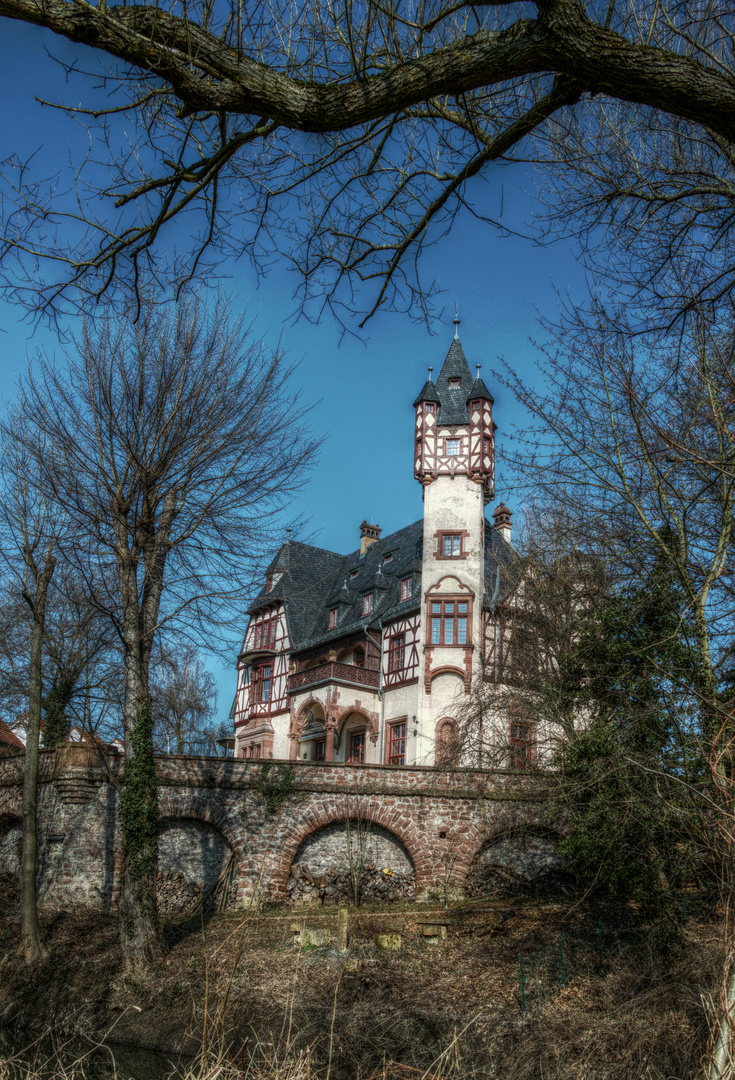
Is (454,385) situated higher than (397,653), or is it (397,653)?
(454,385)

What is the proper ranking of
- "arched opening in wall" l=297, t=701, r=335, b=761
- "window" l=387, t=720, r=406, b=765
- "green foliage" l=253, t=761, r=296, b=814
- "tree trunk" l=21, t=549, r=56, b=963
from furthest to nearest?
"arched opening in wall" l=297, t=701, r=335, b=761 → "window" l=387, t=720, r=406, b=765 → "green foliage" l=253, t=761, r=296, b=814 → "tree trunk" l=21, t=549, r=56, b=963

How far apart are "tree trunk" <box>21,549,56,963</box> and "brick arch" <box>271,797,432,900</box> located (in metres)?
4.65

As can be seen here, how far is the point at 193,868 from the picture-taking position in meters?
16.8

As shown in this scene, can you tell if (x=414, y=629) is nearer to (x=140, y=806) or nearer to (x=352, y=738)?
(x=352, y=738)

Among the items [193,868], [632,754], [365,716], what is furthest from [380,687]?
[632,754]

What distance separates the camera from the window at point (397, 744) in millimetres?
25188

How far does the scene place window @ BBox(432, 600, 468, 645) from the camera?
973 inches

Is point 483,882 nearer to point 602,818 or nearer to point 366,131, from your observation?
point 602,818

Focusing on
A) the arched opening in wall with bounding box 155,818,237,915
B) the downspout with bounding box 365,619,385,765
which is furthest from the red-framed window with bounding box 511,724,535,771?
the arched opening in wall with bounding box 155,818,237,915

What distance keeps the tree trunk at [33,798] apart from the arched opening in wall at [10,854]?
2.79 metres

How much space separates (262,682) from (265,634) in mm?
1740

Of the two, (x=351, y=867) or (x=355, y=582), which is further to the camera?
(x=355, y=582)

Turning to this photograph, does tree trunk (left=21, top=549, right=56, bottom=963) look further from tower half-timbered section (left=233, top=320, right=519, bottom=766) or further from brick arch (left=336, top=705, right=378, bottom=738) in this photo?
brick arch (left=336, top=705, right=378, bottom=738)

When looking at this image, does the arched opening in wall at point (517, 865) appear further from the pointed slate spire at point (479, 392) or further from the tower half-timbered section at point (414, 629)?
the pointed slate spire at point (479, 392)
